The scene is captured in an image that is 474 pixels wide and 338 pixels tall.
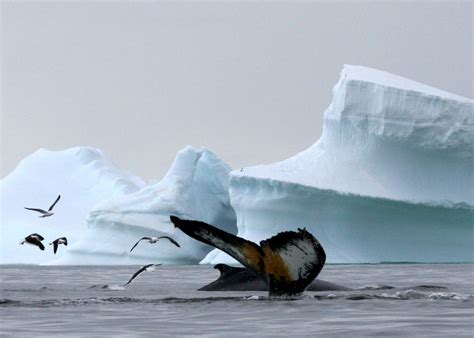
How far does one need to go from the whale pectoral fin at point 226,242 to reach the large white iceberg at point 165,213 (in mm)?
39597

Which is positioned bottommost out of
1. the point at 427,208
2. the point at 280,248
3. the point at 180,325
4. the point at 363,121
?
the point at 180,325

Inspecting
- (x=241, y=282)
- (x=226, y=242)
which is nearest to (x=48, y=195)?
(x=241, y=282)

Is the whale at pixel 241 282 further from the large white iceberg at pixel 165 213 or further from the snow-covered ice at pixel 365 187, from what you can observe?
the large white iceberg at pixel 165 213

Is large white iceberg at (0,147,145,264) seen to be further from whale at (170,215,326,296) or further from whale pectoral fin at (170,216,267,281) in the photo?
whale pectoral fin at (170,216,267,281)

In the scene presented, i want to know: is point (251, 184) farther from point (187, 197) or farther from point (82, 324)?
point (82, 324)

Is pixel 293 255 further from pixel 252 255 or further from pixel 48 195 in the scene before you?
pixel 48 195

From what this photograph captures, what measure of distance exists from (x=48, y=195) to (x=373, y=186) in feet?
137

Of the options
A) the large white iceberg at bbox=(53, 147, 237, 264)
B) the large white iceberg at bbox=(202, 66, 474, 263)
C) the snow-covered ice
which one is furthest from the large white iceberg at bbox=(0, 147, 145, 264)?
the large white iceberg at bbox=(202, 66, 474, 263)

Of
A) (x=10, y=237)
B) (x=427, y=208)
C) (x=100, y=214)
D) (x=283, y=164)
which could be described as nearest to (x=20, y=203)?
(x=10, y=237)

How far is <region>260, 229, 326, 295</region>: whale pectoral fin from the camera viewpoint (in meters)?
9.17

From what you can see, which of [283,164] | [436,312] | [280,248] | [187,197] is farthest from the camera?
[187,197]

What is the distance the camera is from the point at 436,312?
389 inches

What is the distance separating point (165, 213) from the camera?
49.2 meters

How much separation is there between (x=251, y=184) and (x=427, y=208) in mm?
7614
